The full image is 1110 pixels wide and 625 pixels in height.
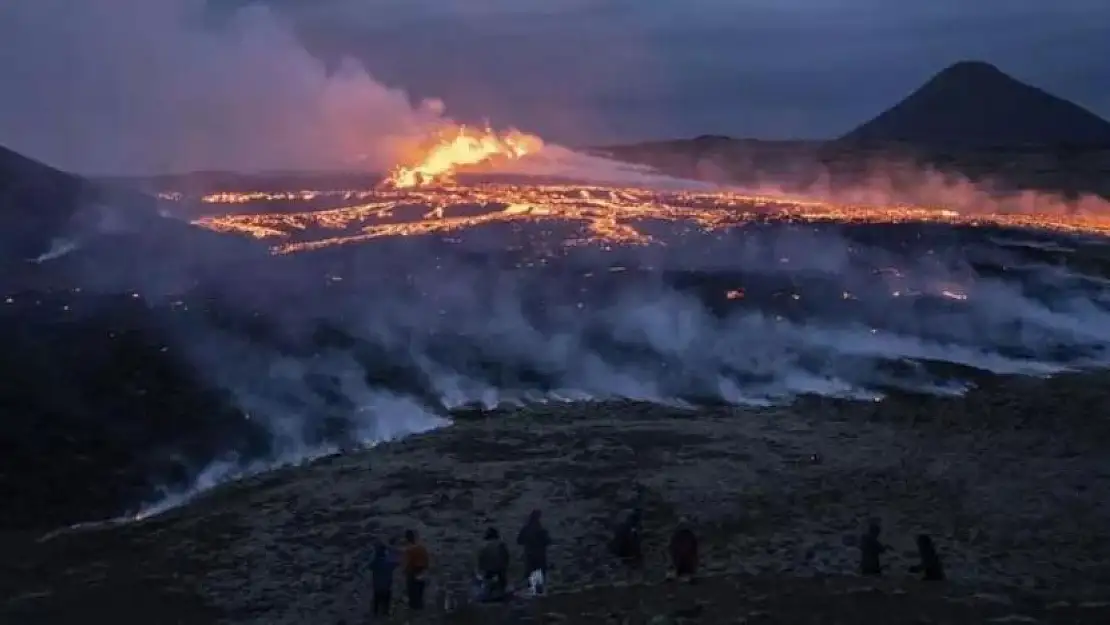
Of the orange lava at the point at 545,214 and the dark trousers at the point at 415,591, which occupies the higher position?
the orange lava at the point at 545,214

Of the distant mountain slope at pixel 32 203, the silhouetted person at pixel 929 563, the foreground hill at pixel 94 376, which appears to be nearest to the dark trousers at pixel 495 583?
the silhouetted person at pixel 929 563

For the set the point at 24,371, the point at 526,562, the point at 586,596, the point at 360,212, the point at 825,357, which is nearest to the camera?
the point at 586,596

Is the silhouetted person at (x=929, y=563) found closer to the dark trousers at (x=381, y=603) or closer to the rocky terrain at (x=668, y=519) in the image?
the rocky terrain at (x=668, y=519)

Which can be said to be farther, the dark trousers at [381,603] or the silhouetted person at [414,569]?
the dark trousers at [381,603]

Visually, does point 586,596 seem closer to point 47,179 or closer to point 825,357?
point 825,357

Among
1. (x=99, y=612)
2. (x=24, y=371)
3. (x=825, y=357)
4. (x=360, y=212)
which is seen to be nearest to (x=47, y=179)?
(x=360, y=212)

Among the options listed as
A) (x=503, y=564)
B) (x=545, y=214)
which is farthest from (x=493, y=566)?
(x=545, y=214)

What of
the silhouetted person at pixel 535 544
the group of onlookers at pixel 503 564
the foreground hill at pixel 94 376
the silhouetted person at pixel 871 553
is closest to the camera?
the group of onlookers at pixel 503 564

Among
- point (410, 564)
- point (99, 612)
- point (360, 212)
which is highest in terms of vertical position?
point (360, 212)
